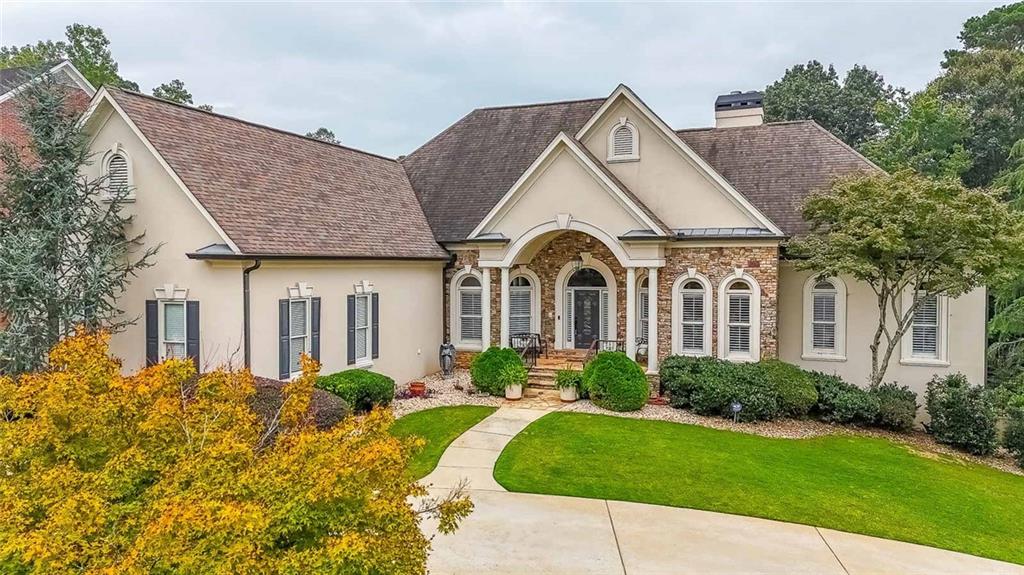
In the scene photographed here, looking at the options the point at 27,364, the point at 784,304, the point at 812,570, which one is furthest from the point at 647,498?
the point at 27,364

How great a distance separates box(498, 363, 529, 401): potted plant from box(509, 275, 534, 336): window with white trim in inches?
151

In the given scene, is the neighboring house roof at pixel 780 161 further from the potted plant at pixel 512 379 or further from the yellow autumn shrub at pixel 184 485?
the yellow autumn shrub at pixel 184 485

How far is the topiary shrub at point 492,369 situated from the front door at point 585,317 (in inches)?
159

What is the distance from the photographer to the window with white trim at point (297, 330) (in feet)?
47.8

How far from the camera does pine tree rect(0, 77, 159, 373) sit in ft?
39.0

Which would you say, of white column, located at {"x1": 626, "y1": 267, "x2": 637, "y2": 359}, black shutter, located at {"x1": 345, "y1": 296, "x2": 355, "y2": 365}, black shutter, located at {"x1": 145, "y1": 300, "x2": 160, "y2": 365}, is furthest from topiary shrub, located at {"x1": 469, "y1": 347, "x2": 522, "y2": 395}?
black shutter, located at {"x1": 145, "y1": 300, "x2": 160, "y2": 365}

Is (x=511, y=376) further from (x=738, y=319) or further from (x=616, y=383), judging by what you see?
(x=738, y=319)

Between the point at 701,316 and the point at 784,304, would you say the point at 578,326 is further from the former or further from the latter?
the point at 784,304

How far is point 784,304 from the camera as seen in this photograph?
1852 cm

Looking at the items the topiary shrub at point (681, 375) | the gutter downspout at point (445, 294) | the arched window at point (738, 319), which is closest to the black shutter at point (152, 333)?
the gutter downspout at point (445, 294)

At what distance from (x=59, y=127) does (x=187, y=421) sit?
1083 cm

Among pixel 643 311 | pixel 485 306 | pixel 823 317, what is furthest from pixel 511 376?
pixel 823 317

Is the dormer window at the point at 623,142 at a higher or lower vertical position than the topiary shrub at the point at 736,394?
higher

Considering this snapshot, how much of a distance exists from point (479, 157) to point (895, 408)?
15.8 meters
